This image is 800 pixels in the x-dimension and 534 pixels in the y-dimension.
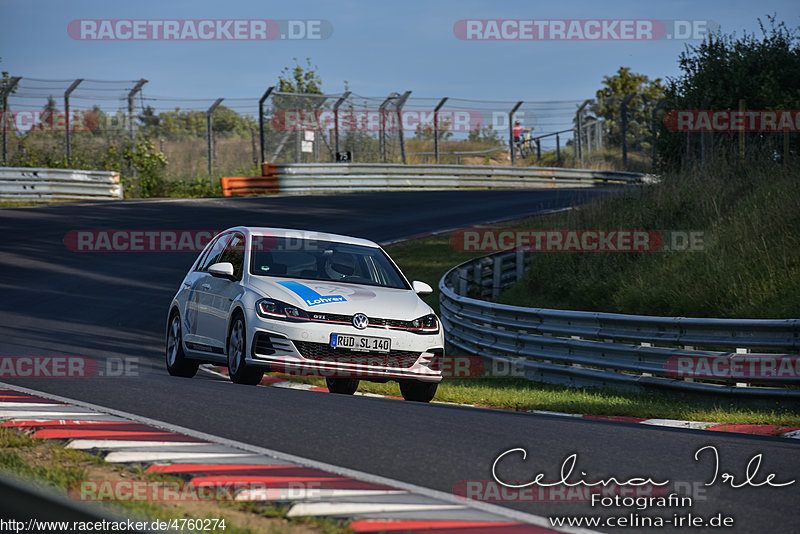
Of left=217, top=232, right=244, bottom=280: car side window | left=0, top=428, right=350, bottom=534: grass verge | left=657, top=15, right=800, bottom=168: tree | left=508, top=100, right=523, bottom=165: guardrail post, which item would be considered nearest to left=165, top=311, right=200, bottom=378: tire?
left=217, top=232, right=244, bottom=280: car side window

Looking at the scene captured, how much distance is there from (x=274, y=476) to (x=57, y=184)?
88.8 ft

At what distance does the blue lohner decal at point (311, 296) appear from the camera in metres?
8.97

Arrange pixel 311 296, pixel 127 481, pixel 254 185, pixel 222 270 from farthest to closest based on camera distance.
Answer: pixel 254 185
pixel 222 270
pixel 311 296
pixel 127 481

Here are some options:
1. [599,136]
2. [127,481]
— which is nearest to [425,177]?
[599,136]

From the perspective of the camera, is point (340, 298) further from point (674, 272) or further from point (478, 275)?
point (478, 275)

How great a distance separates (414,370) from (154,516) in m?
5.32

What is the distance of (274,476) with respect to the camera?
4.96 meters

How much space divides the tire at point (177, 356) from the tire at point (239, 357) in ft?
4.38

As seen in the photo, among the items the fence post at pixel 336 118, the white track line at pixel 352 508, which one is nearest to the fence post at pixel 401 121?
the fence post at pixel 336 118

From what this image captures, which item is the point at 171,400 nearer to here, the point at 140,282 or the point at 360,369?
the point at 360,369

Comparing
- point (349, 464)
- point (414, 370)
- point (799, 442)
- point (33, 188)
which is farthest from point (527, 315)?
point (33, 188)

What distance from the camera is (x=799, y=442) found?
7.11 metres

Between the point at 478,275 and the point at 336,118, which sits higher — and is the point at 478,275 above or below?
below

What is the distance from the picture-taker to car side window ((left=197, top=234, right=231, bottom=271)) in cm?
1069
